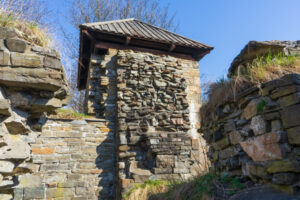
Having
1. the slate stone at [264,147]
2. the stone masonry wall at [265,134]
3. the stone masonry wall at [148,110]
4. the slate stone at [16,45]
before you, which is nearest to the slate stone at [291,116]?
the stone masonry wall at [265,134]

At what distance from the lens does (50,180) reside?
5055mm

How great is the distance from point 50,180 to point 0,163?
2.87 metres

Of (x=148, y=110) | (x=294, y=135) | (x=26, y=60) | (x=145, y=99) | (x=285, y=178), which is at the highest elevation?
(x=145, y=99)

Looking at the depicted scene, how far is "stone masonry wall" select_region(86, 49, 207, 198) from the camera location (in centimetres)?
536

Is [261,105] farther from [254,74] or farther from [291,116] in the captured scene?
[254,74]

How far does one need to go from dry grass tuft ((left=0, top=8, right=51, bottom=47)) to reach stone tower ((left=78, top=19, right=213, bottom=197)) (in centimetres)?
292

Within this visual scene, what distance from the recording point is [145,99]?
6250 mm

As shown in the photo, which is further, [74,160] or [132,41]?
[132,41]

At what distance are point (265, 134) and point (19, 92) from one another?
2.88m

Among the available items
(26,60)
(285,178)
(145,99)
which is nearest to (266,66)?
(285,178)

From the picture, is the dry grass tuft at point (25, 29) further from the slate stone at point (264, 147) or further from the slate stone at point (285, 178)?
the slate stone at point (285, 178)

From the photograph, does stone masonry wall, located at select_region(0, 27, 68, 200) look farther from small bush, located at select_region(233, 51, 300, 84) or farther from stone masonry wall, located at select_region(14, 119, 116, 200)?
small bush, located at select_region(233, 51, 300, 84)

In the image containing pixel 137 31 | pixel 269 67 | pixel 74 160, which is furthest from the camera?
pixel 137 31

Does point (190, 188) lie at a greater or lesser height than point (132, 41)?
lesser
